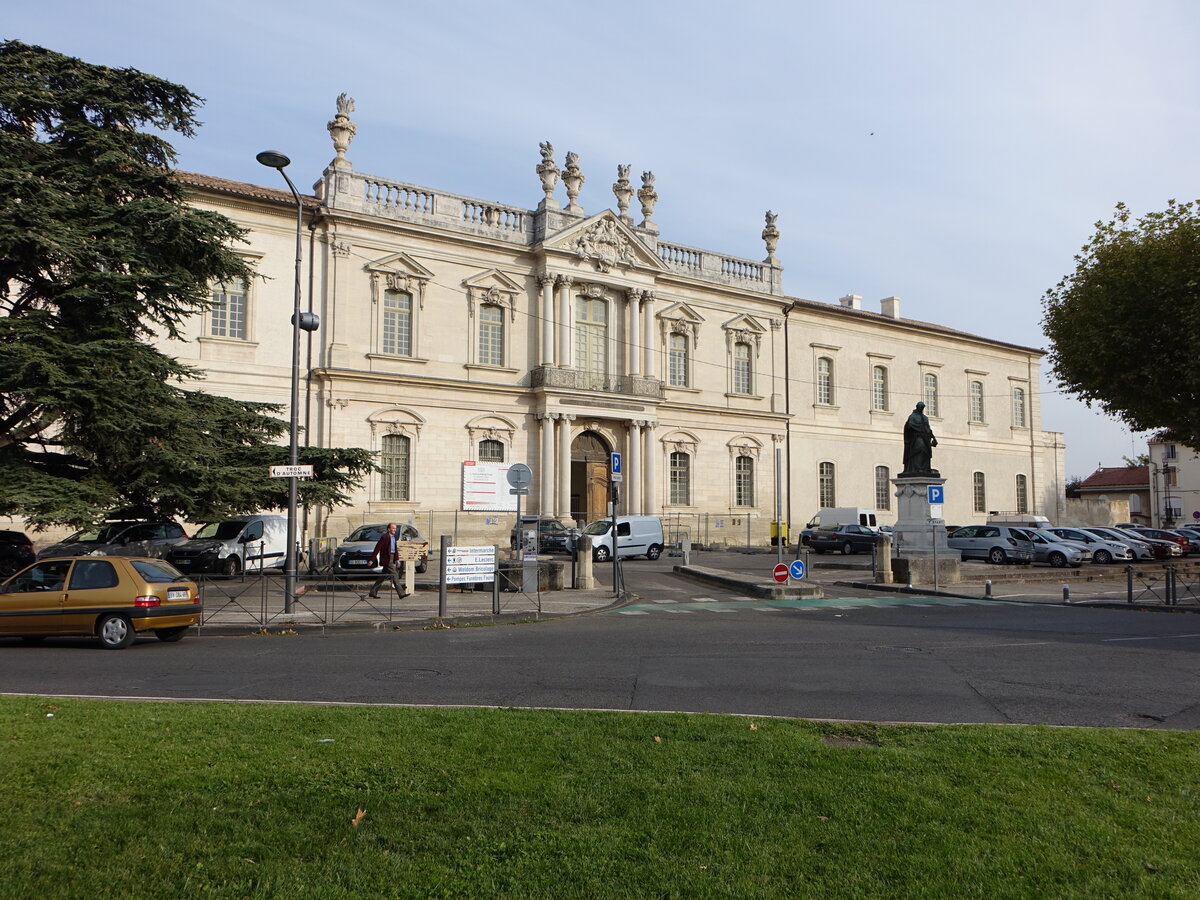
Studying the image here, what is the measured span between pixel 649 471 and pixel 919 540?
16919 mm

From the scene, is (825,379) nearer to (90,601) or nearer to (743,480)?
(743,480)

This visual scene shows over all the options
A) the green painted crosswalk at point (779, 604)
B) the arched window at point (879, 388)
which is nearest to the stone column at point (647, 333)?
the arched window at point (879, 388)

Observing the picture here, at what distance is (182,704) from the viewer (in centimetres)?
816

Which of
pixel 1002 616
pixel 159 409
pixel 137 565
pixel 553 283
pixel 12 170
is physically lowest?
pixel 1002 616

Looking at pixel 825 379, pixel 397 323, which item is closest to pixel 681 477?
pixel 825 379

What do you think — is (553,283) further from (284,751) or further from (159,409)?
(284,751)

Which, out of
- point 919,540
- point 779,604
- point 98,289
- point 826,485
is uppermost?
point 98,289

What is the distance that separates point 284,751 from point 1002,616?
15.5 metres

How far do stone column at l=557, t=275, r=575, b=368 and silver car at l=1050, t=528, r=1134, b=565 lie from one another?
21460 mm

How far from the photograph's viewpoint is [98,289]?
61.3 feet

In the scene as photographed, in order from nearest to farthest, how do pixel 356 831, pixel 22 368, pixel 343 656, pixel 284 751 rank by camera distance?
pixel 356 831 → pixel 284 751 → pixel 343 656 → pixel 22 368

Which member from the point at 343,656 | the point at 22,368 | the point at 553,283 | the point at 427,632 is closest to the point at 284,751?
the point at 343,656

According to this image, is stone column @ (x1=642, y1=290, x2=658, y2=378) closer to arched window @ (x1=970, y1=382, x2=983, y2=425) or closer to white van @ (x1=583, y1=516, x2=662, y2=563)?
white van @ (x1=583, y1=516, x2=662, y2=563)

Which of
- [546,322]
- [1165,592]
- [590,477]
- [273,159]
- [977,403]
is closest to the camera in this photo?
[273,159]
